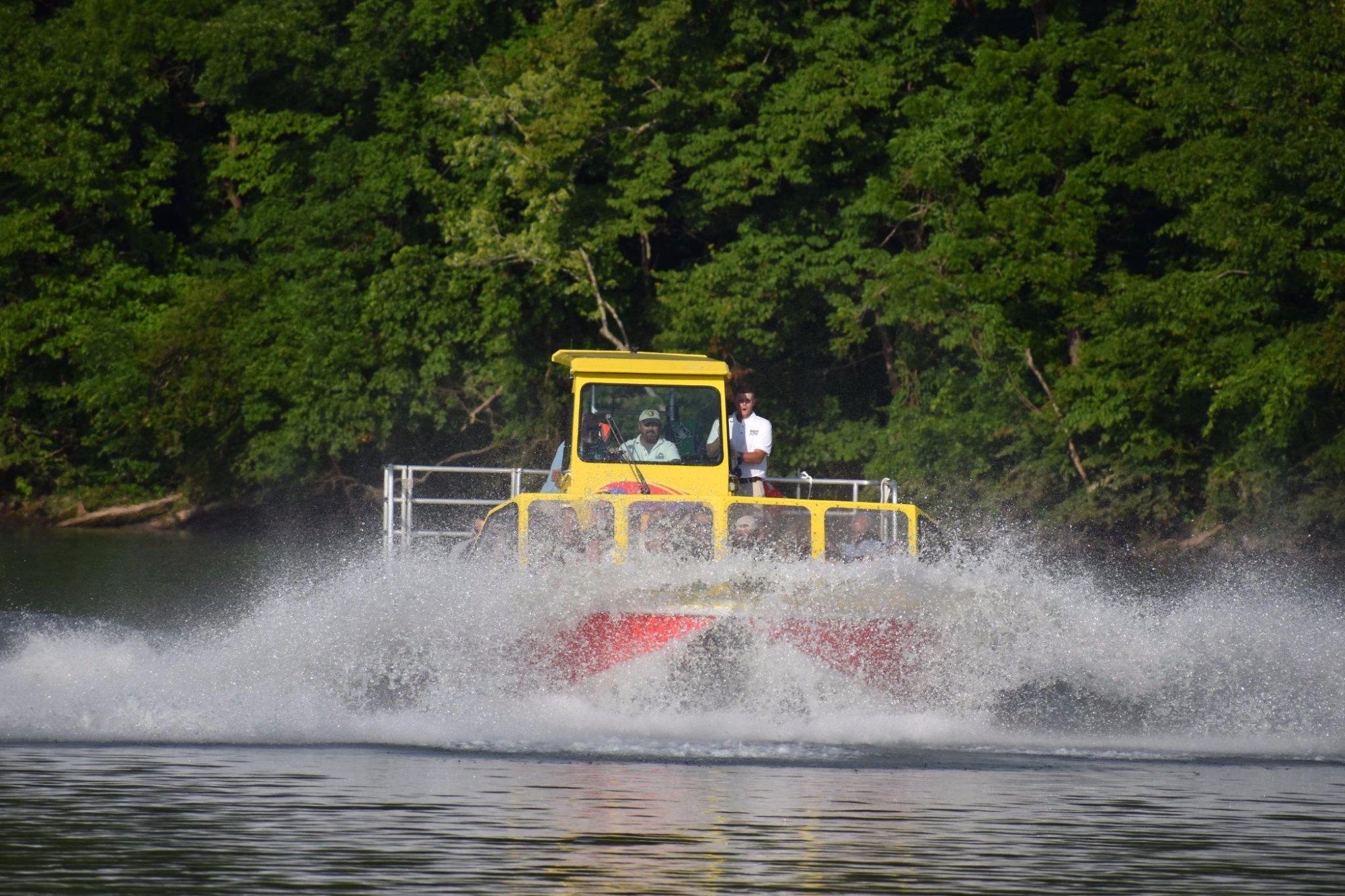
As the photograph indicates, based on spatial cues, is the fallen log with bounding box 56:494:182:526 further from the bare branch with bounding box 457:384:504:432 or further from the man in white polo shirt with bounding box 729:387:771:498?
the man in white polo shirt with bounding box 729:387:771:498

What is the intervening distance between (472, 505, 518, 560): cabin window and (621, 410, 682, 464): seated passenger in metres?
1.60

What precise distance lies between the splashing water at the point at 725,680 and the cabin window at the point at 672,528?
2.40ft

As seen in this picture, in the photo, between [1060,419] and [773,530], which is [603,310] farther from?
[773,530]

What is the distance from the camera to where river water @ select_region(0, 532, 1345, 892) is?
10266 millimetres

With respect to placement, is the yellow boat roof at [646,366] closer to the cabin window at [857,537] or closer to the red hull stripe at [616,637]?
the cabin window at [857,537]

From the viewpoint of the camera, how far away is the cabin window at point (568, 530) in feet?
51.6

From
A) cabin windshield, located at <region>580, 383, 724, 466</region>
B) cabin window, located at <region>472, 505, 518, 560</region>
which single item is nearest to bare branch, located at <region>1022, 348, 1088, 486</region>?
cabin windshield, located at <region>580, 383, 724, 466</region>

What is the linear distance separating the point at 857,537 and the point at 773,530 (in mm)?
713

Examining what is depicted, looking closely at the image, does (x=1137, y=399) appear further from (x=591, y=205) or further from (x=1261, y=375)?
(x=591, y=205)

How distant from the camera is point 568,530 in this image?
15859mm

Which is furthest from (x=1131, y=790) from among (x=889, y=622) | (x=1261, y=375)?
(x=1261, y=375)

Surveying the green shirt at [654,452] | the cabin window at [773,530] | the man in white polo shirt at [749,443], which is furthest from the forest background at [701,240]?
the cabin window at [773,530]

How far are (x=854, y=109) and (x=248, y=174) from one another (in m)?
17.4

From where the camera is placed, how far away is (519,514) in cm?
1588
